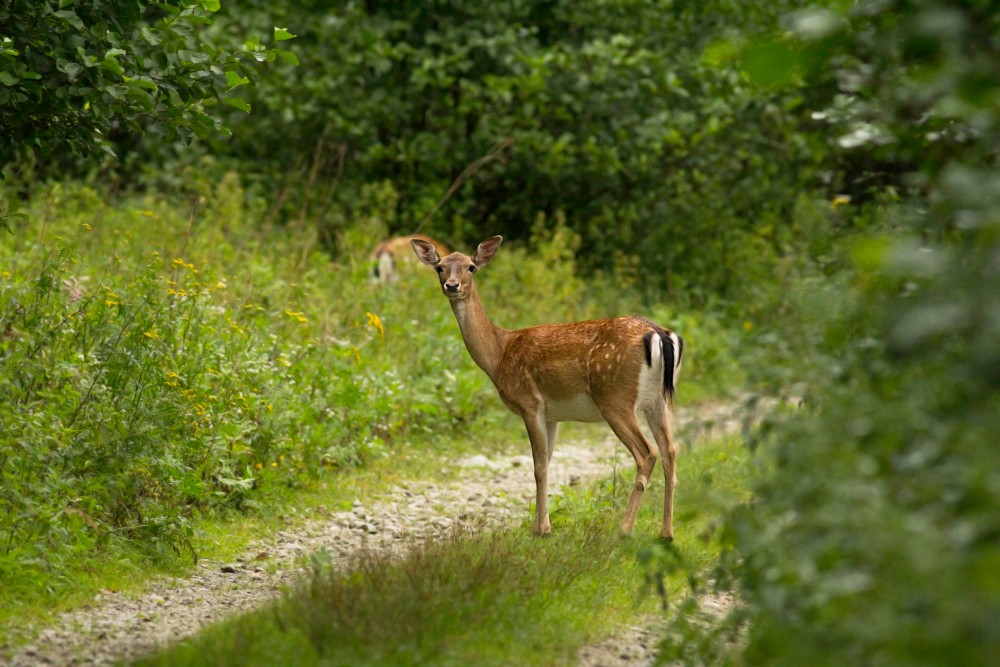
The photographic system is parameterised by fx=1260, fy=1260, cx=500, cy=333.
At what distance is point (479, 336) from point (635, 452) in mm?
1470

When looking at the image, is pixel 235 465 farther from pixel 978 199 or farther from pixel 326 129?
pixel 326 129

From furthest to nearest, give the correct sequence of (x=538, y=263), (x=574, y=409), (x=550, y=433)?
(x=538, y=263) → (x=550, y=433) → (x=574, y=409)

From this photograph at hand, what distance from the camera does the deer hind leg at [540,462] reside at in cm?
728

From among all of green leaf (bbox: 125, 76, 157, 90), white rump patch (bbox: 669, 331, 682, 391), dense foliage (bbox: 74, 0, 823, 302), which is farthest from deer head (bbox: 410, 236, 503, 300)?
dense foliage (bbox: 74, 0, 823, 302)

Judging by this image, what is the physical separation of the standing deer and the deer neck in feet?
0.36

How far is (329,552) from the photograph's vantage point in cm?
684

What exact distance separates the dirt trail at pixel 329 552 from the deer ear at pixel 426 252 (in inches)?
61.9

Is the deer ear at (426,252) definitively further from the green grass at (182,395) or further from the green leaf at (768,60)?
the green leaf at (768,60)

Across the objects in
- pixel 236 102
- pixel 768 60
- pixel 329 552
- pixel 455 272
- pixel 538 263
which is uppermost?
pixel 768 60

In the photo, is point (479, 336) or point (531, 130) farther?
point (531, 130)

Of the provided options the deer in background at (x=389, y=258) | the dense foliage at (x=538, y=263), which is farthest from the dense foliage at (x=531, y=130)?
the deer in background at (x=389, y=258)

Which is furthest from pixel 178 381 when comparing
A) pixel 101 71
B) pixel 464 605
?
pixel 464 605

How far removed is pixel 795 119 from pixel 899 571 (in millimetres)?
12887

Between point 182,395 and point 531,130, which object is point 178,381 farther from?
point 531,130
